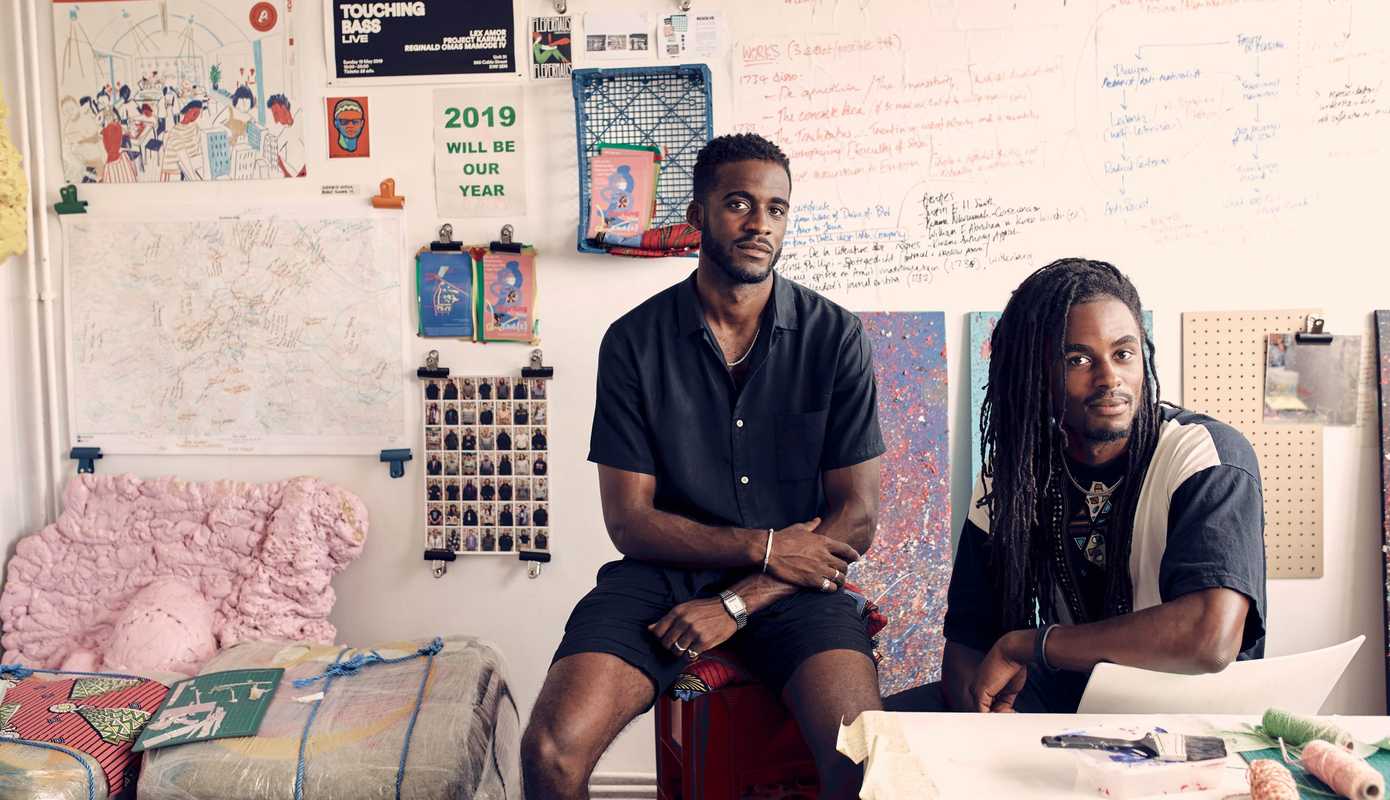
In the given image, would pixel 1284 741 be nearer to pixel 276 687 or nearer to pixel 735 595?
pixel 735 595

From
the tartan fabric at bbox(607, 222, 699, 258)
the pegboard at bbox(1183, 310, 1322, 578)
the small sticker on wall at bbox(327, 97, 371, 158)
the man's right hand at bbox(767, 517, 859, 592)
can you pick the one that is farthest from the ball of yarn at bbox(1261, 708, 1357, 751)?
the small sticker on wall at bbox(327, 97, 371, 158)

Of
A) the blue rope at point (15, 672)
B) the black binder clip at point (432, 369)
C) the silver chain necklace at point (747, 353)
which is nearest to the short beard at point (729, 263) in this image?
the silver chain necklace at point (747, 353)

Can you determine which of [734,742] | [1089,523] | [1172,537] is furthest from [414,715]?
[1172,537]

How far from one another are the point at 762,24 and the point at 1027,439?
1.42 metres

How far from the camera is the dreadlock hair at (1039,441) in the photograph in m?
1.59

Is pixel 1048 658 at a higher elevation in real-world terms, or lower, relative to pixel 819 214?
lower

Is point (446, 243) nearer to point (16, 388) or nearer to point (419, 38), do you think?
point (419, 38)

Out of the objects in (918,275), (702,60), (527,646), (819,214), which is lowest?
(527,646)

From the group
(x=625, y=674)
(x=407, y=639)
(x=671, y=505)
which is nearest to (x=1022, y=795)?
(x=625, y=674)

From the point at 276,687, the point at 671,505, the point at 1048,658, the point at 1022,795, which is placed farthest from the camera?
the point at 276,687

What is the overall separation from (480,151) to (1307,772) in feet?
7.33

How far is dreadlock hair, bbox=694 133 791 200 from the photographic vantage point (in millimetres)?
2047

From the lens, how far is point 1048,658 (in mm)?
1461

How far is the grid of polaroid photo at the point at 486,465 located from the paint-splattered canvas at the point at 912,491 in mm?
871
